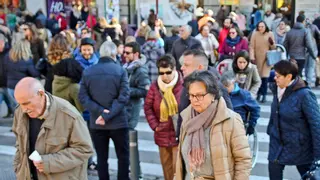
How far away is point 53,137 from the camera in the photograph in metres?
3.92

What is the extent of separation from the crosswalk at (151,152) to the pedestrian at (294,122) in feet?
5.96

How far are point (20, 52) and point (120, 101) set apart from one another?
3492 millimetres

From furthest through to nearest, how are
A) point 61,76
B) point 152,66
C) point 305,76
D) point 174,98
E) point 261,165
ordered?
1. point 305,76
2. point 152,66
3. point 261,165
4. point 61,76
5. point 174,98

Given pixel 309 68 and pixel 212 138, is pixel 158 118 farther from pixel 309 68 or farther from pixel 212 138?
pixel 309 68

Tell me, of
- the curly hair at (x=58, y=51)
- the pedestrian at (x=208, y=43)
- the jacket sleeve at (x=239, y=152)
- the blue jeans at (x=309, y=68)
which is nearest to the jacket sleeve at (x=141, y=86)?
the curly hair at (x=58, y=51)

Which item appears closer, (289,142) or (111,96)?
(289,142)

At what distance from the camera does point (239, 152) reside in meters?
3.57

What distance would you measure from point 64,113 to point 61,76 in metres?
2.83

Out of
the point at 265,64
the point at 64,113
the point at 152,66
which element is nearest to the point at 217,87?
the point at 64,113

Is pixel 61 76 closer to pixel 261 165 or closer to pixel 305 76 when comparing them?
pixel 261 165

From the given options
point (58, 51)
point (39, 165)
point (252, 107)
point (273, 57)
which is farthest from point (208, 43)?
point (39, 165)

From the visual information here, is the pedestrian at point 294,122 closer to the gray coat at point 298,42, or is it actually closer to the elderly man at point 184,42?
the elderly man at point 184,42

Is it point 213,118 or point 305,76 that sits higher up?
point 213,118

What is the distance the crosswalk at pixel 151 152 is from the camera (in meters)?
6.92
